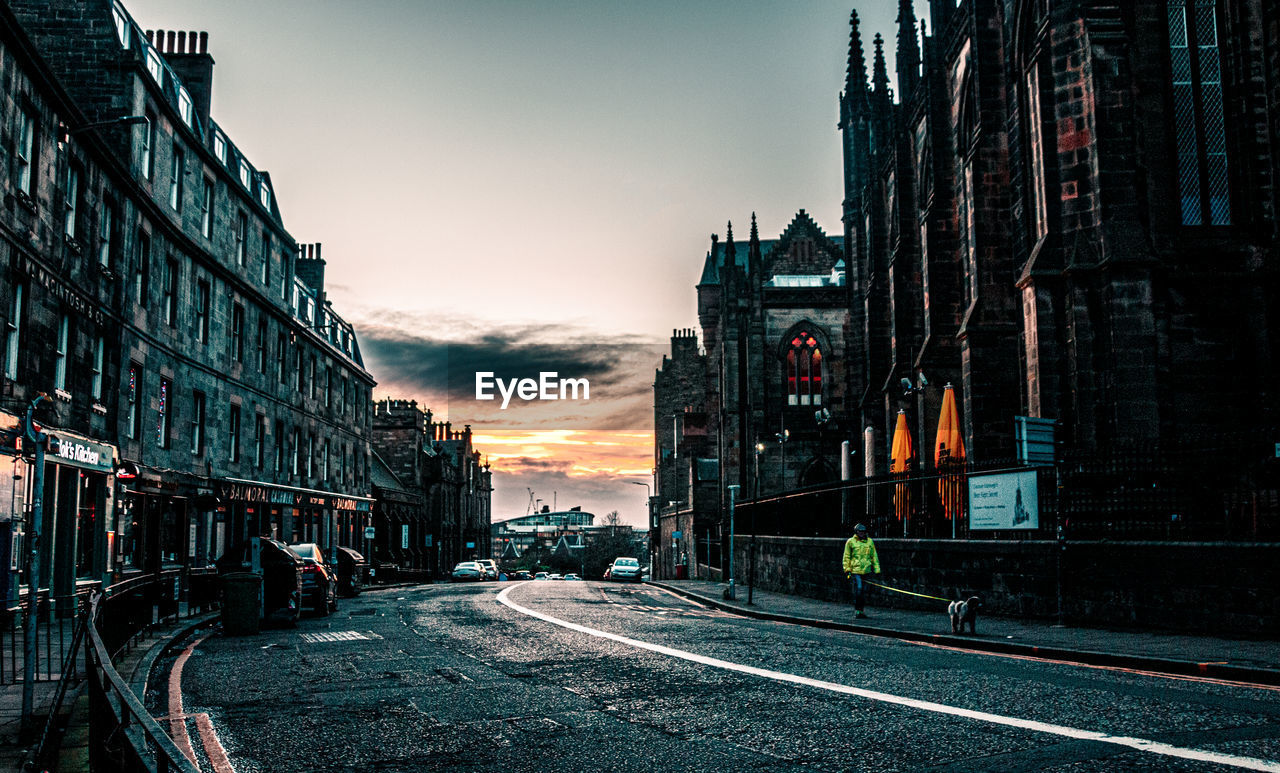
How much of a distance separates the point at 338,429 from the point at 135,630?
1218 inches

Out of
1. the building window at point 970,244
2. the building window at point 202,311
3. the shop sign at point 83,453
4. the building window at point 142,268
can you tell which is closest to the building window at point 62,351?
the shop sign at point 83,453

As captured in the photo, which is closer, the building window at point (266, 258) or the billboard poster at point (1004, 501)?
the billboard poster at point (1004, 501)

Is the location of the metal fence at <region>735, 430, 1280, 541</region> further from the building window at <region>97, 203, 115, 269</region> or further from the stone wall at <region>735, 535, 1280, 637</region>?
the building window at <region>97, 203, 115, 269</region>

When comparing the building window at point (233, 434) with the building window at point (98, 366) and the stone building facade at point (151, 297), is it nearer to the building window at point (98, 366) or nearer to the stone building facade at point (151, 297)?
the stone building facade at point (151, 297)

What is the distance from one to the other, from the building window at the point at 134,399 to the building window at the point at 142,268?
159cm

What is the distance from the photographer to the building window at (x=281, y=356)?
34969 mm

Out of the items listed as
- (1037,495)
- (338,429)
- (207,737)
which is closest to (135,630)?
(207,737)

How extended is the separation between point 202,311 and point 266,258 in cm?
647

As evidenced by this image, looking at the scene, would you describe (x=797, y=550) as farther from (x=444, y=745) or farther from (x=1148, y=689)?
(x=444, y=745)

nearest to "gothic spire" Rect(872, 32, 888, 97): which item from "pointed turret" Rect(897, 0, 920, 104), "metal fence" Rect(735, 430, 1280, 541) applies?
"pointed turret" Rect(897, 0, 920, 104)

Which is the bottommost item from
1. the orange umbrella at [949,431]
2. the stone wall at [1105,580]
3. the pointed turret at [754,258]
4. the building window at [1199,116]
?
the stone wall at [1105,580]

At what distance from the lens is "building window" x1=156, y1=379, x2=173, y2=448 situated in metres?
24.4

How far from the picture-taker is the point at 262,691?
9.40m

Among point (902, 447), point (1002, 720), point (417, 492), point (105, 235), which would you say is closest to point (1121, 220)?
point (902, 447)
